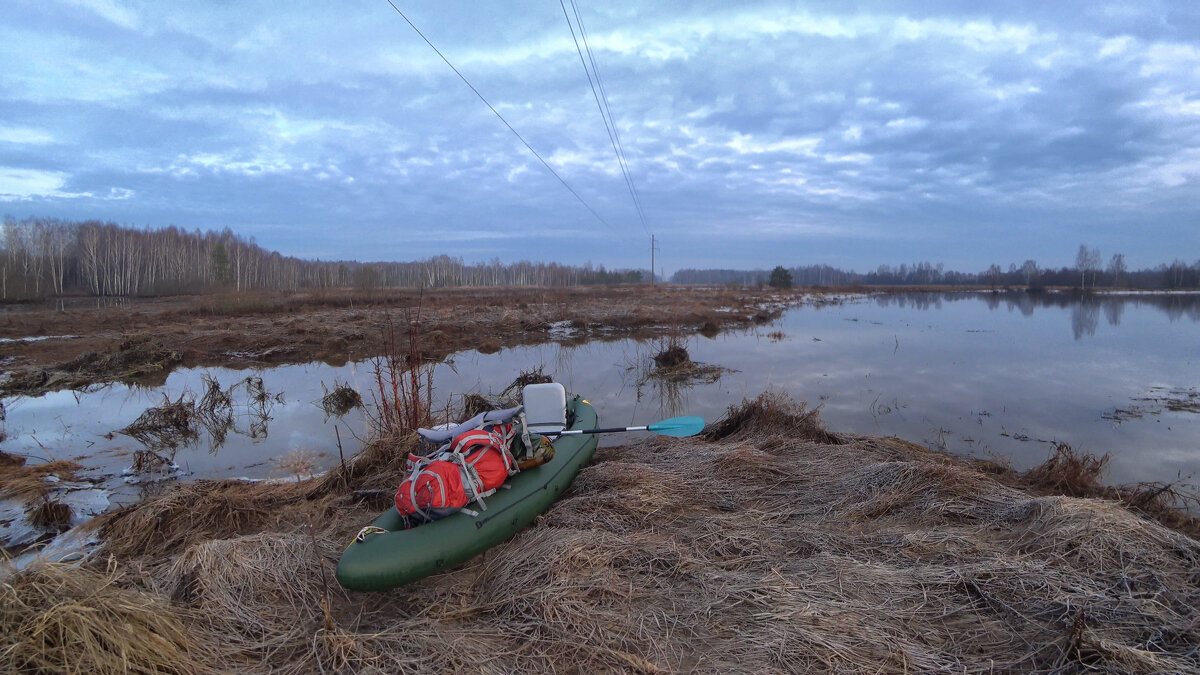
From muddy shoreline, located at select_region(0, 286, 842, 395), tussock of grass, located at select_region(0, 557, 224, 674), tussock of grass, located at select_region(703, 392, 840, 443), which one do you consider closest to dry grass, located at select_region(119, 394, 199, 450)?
muddy shoreline, located at select_region(0, 286, 842, 395)

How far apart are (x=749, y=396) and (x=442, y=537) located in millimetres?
7922

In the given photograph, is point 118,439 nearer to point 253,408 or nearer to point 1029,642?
point 253,408

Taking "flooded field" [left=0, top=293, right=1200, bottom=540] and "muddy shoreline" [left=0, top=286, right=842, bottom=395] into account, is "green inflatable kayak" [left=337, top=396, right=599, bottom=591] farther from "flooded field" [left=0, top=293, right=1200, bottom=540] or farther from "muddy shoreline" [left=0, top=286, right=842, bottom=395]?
"muddy shoreline" [left=0, top=286, right=842, bottom=395]

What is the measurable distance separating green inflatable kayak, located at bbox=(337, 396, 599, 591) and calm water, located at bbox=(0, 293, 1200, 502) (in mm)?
3122

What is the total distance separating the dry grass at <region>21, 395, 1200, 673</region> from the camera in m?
2.86

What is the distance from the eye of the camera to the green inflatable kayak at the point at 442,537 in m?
3.51

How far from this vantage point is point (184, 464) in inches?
289

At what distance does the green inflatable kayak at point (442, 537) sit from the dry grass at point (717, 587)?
133 millimetres

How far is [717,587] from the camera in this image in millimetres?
3479

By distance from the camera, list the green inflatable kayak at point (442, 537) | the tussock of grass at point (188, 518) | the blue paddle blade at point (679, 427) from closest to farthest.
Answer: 1. the green inflatable kayak at point (442, 537)
2. the tussock of grass at point (188, 518)
3. the blue paddle blade at point (679, 427)

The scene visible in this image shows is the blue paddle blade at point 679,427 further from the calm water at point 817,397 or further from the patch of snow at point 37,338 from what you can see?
the patch of snow at point 37,338

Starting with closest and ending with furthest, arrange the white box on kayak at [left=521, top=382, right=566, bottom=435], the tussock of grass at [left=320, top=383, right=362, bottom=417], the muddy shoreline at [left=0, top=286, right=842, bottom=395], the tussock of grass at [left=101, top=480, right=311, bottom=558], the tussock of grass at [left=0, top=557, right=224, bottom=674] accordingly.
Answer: the tussock of grass at [left=0, top=557, right=224, bottom=674] → the tussock of grass at [left=101, top=480, right=311, bottom=558] → the white box on kayak at [left=521, top=382, right=566, bottom=435] → the tussock of grass at [left=320, top=383, right=362, bottom=417] → the muddy shoreline at [left=0, top=286, right=842, bottom=395]

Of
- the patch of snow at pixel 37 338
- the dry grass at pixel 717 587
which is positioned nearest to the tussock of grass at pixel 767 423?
the dry grass at pixel 717 587

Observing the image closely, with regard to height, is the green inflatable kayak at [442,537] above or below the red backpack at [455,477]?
below
